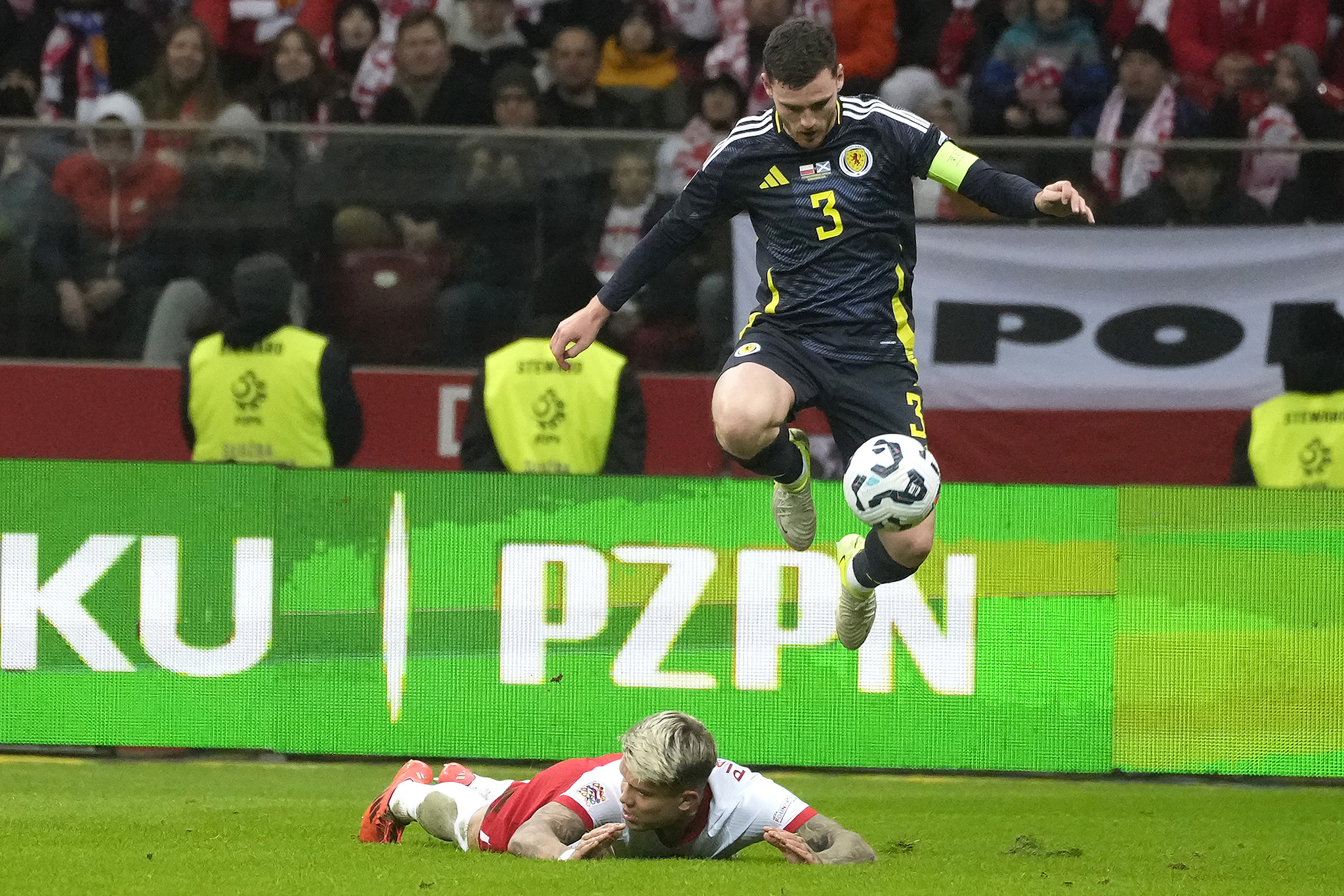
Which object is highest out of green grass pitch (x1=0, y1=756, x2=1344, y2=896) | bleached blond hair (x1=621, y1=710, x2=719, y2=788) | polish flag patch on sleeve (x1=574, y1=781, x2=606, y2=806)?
bleached blond hair (x1=621, y1=710, x2=719, y2=788)

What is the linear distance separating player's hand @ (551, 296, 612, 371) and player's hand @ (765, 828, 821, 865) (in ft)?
5.56

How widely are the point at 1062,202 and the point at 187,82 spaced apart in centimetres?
725

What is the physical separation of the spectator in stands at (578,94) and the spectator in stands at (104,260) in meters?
2.71

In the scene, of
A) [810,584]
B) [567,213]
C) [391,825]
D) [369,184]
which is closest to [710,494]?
[810,584]

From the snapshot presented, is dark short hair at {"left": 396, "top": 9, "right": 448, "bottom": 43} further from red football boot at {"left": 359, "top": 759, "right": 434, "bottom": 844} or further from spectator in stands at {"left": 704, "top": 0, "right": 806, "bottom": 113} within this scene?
red football boot at {"left": 359, "top": 759, "right": 434, "bottom": 844}

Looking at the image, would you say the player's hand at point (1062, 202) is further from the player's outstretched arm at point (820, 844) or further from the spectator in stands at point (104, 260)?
the spectator in stands at point (104, 260)

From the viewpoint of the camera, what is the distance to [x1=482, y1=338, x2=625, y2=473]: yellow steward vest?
32.6ft

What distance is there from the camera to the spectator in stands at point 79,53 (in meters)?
12.6

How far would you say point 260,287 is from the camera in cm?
999

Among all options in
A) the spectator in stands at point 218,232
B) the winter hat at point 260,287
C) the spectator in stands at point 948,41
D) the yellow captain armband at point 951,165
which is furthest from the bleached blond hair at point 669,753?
the spectator in stands at point 948,41

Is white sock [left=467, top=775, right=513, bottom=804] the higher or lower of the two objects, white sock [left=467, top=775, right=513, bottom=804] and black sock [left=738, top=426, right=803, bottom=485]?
the lower

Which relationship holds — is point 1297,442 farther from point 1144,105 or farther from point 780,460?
point 780,460

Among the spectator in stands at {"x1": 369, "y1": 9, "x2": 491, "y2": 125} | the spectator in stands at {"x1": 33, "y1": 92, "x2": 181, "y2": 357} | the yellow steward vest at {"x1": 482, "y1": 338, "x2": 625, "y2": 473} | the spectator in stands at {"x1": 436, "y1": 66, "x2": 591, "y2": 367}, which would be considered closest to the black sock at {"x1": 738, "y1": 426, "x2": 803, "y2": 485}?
the yellow steward vest at {"x1": 482, "y1": 338, "x2": 625, "y2": 473}

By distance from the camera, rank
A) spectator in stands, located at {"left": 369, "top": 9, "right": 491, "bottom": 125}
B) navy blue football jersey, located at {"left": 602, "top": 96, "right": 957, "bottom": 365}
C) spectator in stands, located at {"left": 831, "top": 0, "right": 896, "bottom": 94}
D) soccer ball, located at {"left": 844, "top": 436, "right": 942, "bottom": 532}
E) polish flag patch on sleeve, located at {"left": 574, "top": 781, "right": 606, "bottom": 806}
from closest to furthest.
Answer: polish flag patch on sleeve, located at {"left": 574, "top": 781, "right": 606, "bottom": 806} < soccer ball, located at {"left": 844, "top": 436, "right": 942, "bottom": 532} < navy blue football jersey, located at {"left": 602, "top": 96, "right": 957, "bottom": 365} < spectator in stands, located at {"left": 369, "top": 9, "right": 491, "bottom": 125} < spectator in stands, located at {"left": 831, "top": 0, "right": 896, "bottom": 94}
